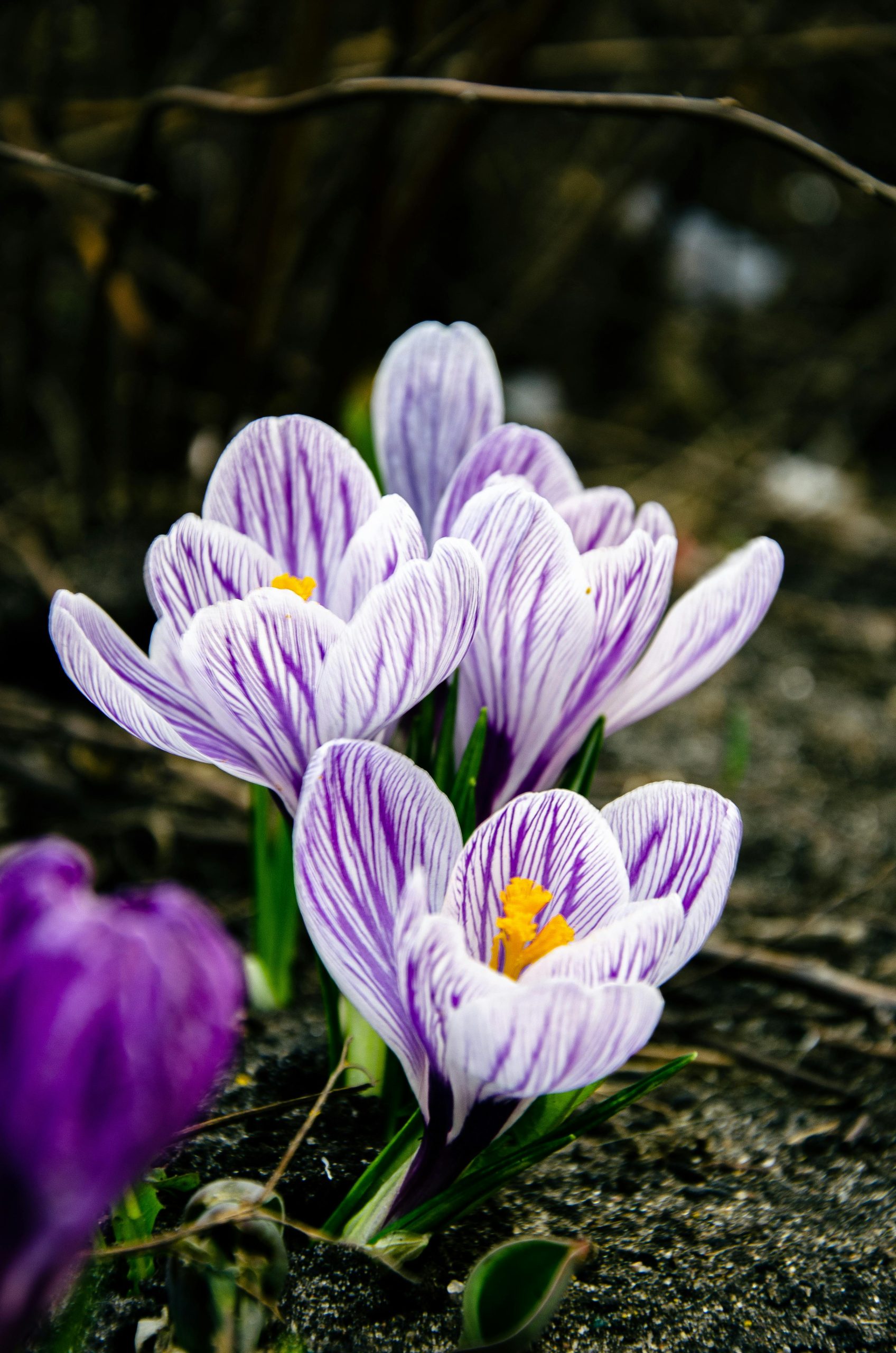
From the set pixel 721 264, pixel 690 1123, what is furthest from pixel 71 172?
pixel 721 264

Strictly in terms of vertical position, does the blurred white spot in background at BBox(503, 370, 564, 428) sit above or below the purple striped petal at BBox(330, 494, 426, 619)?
above

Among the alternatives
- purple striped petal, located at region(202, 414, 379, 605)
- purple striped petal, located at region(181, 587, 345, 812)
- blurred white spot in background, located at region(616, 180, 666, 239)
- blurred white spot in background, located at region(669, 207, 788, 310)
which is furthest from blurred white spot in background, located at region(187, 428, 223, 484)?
blurred white spot in background, located at region(669, 207, 788, 310)

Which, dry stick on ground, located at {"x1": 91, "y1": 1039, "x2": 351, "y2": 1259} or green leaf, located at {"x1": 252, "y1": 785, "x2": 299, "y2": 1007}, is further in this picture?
green leaf, located at {"x1": 252, "y1": 785, "x2": 299, "y2": 1007}

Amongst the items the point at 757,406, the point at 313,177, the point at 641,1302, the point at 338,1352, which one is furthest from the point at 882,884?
the point at 757,406

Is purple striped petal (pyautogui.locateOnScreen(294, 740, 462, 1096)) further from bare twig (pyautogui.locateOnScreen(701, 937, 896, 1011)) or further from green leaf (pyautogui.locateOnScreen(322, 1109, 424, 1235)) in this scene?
bare twig (pyautogui.locateOnScreen(701, 937, 896, 1011))

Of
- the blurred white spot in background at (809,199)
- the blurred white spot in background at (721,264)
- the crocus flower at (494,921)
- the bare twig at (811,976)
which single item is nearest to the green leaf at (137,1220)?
the crocus flower at (494,921)

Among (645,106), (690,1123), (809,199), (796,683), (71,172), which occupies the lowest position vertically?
(690,1123)

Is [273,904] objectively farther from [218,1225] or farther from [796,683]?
[796,683]
